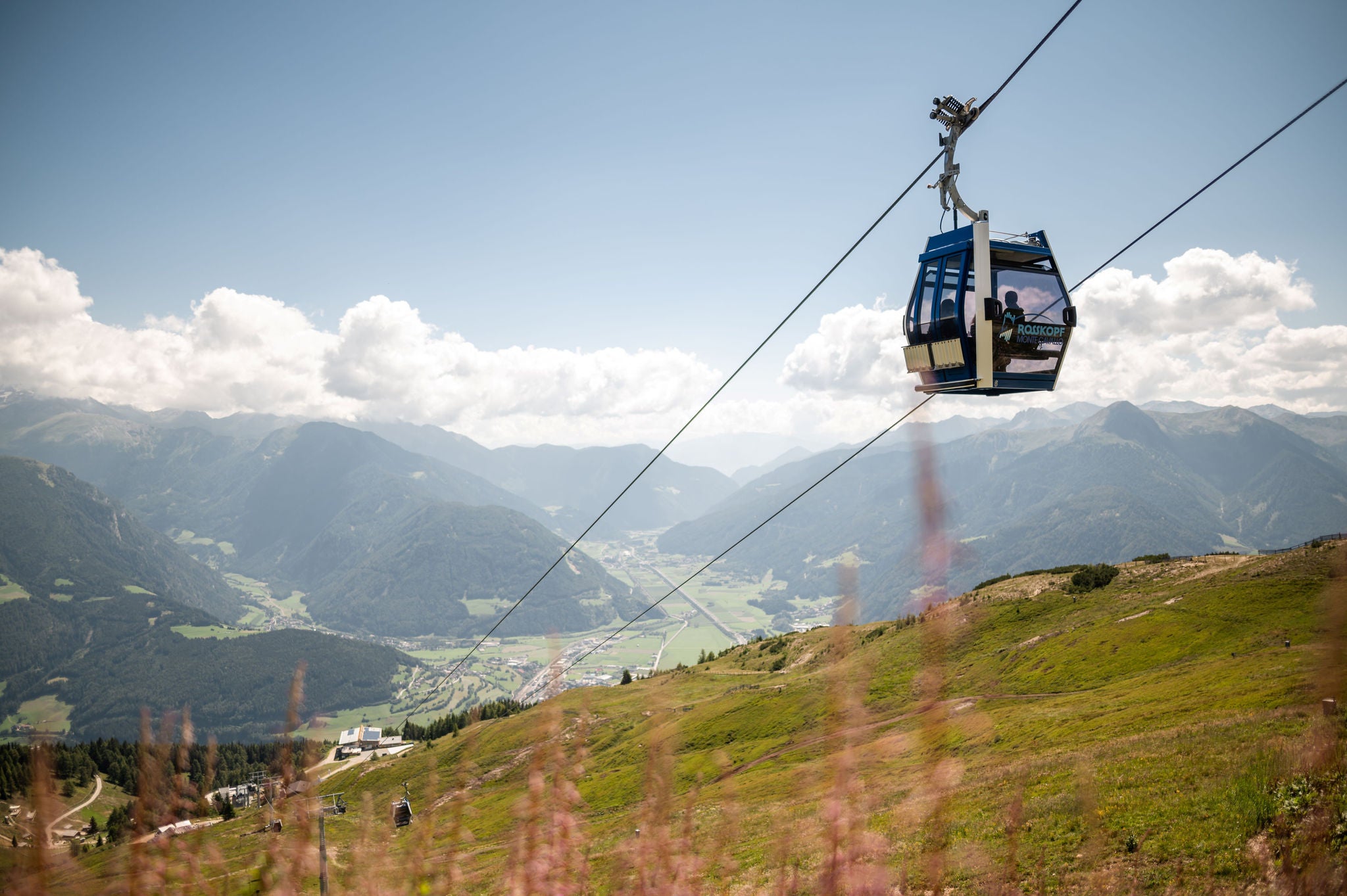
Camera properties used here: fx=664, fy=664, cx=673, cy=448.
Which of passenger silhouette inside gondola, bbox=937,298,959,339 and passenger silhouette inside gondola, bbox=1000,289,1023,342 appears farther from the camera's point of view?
passenger silhouette inside gondola, bbox=937,298,959,339

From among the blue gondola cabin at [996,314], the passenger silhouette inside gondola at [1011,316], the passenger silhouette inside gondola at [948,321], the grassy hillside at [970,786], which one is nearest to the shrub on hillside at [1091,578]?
the grassy hillside at [970,786]

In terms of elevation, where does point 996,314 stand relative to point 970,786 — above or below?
above

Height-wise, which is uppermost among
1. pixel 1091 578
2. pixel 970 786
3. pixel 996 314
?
pixel 996 314

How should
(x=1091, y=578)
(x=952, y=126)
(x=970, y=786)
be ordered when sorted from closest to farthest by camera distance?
(x=952, y=126), (x=970, y=786), (x=1091, y=578)

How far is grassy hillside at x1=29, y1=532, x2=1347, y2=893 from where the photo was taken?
5.60 m

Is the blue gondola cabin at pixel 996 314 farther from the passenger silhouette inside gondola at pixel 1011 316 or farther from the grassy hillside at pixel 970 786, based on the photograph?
the grassy hillside at pixel 970 786

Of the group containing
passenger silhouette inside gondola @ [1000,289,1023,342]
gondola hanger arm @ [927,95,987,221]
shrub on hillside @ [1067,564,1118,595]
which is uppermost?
gondola hanger arm @ [927,95,987,221]

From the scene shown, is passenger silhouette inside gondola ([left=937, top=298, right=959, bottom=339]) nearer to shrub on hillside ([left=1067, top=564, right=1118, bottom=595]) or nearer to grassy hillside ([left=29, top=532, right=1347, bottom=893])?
grassy hillside ([left=29, top=532, right=1347, bottom=893])

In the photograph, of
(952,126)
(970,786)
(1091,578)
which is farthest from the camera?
(1091,578)

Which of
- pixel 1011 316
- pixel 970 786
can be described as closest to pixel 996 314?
pixel 1011 316

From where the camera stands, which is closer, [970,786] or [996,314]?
[996,314]

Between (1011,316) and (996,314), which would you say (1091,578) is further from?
(996,314)

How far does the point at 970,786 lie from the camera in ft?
75.8

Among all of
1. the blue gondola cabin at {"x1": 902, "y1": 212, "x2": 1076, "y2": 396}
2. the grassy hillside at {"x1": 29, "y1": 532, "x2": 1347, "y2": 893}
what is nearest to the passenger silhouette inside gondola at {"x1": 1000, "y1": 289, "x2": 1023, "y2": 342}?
the blue gondola cabin at {"x1": 902, "y1": 212, "x2": 1076, "y2": 396}
